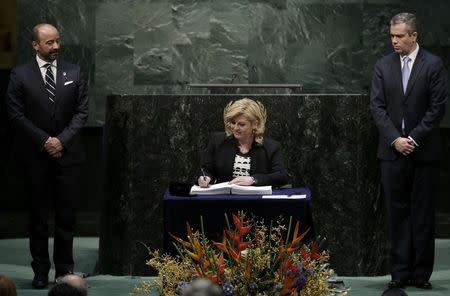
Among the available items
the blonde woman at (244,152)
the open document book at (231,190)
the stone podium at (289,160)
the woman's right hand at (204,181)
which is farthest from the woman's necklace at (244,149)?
the stone podium at (289,160)

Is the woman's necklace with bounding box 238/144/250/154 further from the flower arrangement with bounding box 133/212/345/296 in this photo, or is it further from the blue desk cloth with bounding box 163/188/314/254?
the flower arrangement with bounding box 133/212/345/296

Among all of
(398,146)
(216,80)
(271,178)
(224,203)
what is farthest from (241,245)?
(216,80)

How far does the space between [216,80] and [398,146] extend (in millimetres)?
3900

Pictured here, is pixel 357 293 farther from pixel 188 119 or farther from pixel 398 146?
pixel 188 119

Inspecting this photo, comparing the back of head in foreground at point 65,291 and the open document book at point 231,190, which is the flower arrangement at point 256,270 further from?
the open document book at point 231,190

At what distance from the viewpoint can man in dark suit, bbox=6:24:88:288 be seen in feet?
28.1

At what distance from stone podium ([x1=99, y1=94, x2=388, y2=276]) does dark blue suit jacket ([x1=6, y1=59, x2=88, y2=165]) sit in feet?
1.47

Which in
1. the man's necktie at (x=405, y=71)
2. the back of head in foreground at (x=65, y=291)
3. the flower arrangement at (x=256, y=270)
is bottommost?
the flower arrangement at (x=256, y=270)

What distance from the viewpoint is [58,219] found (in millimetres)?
8727

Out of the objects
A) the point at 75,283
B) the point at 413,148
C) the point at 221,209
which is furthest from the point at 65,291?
the point at 413,148

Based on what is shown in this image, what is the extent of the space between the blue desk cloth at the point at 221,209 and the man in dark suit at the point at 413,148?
1091 millimetres

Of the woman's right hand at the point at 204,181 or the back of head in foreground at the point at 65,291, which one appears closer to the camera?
the back of head in foreground at the point at 65,291

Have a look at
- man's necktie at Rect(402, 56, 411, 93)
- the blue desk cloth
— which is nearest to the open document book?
the blue desk cloth

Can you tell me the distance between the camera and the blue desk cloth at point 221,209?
24.8 ft
